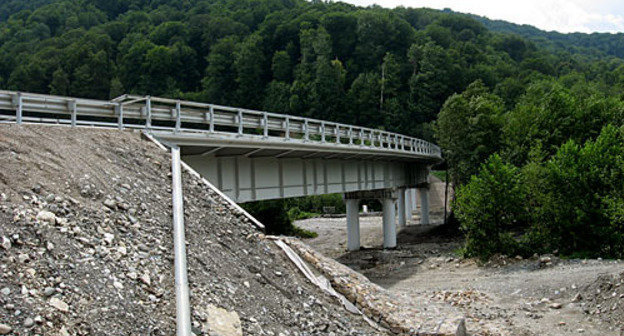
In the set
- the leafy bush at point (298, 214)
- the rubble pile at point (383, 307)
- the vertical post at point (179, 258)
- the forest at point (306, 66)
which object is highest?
the forest at point (306, 66)

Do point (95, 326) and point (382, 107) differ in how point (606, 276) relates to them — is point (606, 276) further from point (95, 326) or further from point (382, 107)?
point (382, 107)

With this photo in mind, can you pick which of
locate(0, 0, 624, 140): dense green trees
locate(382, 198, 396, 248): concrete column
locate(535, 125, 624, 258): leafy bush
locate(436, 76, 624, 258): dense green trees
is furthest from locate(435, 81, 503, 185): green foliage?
locate(0, 0, 624, 140): dense green trees

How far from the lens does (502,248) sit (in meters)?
24.2

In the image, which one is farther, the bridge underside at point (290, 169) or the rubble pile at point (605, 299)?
the bridge underside at point (290, 169)

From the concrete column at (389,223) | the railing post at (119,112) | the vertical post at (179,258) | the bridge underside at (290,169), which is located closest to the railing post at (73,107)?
the railing post at (119,112)

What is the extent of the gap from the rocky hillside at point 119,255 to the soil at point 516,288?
19.5 feet

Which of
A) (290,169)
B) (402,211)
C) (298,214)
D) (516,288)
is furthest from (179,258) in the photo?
(298,214)

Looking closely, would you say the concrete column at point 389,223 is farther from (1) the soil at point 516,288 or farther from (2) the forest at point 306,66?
(2) the forest at point 306,66

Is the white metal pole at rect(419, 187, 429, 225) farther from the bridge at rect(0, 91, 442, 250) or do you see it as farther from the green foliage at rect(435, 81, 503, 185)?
the bridge at rect(0, 91, 442, 250)

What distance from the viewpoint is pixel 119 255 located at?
24.8ft

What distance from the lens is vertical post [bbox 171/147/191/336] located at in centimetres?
661

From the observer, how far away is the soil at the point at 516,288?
13.5 metres

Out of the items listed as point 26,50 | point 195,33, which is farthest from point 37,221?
point 195,33

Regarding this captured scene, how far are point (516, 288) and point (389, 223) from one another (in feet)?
62.3
